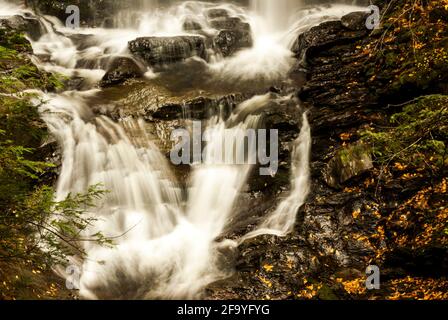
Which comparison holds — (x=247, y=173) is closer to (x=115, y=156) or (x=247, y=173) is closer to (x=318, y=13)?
(x=115, y=156)

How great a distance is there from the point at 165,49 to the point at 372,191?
9.76 m

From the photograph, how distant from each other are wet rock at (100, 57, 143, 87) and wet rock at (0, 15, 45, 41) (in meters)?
4.55

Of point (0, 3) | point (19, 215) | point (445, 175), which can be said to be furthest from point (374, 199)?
point (0, 3)

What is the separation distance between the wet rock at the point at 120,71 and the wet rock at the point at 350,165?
7698 mm

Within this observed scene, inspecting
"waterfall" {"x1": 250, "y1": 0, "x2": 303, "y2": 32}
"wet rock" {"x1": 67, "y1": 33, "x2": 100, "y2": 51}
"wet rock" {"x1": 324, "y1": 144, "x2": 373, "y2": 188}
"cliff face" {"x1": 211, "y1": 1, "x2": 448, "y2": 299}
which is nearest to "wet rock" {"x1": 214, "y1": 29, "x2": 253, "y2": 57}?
"waterfall" {"x1": 250, "y1": 0, "x2": 303, "y2": 32}

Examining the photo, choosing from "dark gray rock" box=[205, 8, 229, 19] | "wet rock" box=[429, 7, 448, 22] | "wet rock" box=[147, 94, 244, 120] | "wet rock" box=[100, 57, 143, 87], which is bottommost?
"wet rock" box=[147, 94, 244, 120]

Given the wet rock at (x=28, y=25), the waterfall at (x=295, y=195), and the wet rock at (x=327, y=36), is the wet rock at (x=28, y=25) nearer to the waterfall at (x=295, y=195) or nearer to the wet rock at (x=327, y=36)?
the wet rock at (x=327, y=36)

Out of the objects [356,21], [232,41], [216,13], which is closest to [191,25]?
[216,13]

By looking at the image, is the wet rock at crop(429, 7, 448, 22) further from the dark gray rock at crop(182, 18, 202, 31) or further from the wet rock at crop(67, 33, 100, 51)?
the wet rock at crop(67, 33, 100, 51)

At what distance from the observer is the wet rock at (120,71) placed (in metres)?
12.2

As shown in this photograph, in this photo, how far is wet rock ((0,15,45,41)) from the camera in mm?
14827

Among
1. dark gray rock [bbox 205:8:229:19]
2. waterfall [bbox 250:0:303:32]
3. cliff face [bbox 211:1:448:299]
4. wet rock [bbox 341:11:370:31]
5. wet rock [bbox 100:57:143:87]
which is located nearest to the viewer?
cliff face [bbox 211:1:448:299]

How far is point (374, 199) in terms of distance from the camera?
278 inches
